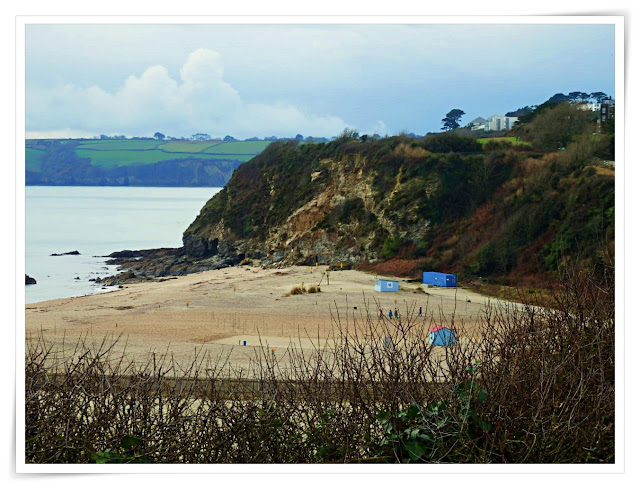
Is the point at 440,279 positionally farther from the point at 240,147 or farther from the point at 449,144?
the point at 240,147

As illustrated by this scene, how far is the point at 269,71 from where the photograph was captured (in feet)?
72.5

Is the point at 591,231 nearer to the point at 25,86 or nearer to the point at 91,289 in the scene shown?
the point at 91,289

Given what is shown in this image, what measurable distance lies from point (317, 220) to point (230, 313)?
14691 mm

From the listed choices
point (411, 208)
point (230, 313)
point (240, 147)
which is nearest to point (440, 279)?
point (230, 313)

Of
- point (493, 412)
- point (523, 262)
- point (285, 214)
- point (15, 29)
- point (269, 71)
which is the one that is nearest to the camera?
point (15, 29)

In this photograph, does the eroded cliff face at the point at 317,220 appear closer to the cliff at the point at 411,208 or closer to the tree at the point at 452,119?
the cliff at the point at 411,208

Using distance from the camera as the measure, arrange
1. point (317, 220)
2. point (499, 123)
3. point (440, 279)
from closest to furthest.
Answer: point (440, 279)
point (317, 220)
point (499, 123)

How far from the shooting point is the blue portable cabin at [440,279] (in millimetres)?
22094

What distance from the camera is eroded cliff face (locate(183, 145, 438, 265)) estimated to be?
2972cm

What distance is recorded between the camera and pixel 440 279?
73.7 ft

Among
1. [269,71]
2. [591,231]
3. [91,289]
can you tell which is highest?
[269,71]

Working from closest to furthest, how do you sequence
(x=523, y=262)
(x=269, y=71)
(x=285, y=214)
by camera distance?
(x=269, y=71), (x=523, y=262), (x=285, y=214)
